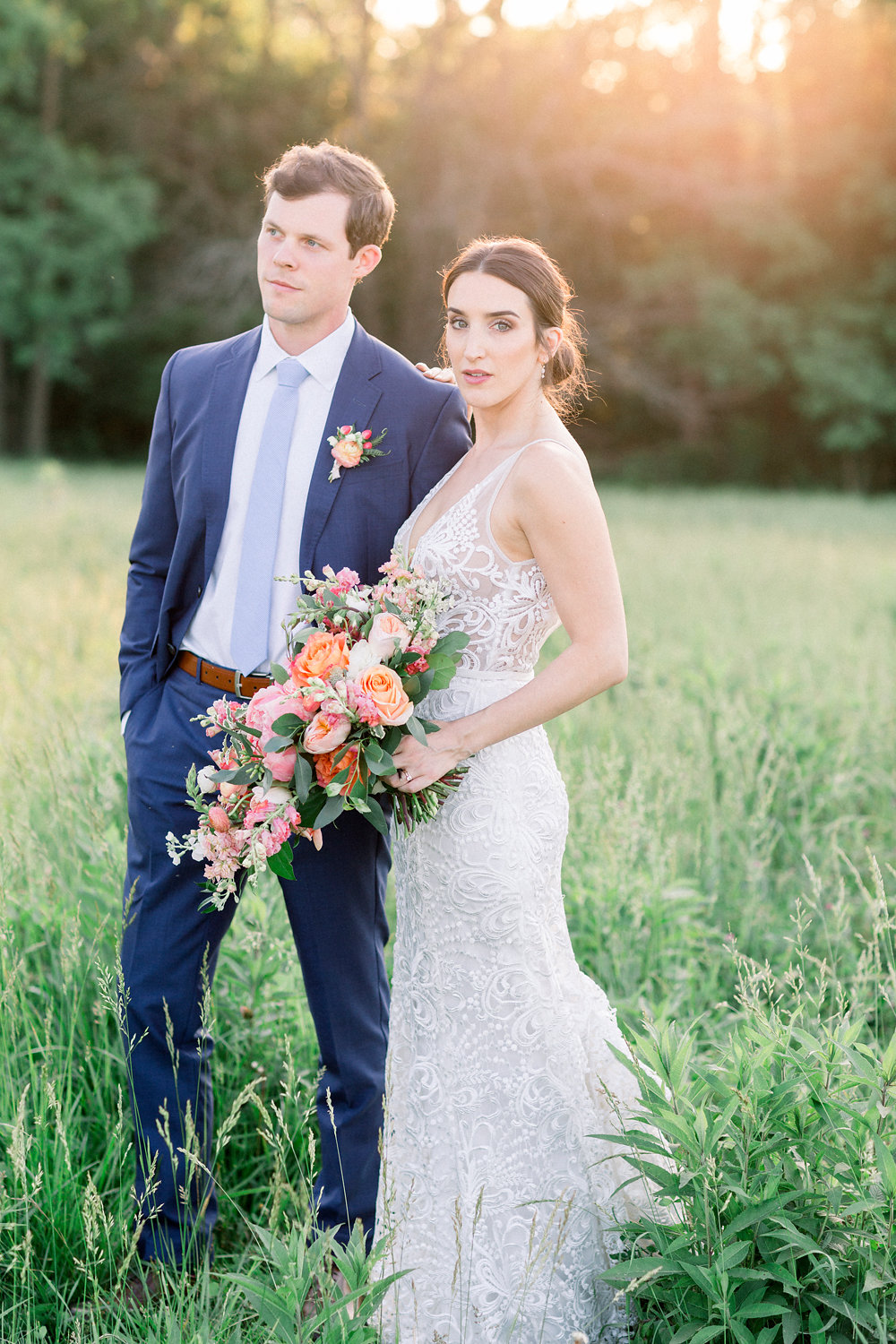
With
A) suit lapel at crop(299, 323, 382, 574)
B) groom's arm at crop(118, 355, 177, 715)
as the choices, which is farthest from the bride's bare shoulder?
groom's arm at crop(118, 355, 177, 715)

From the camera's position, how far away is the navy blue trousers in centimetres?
289

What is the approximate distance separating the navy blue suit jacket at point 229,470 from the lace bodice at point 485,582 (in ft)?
1.02

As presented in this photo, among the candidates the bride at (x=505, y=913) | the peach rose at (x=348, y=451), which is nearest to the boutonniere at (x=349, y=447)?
the peach rose at (x=348, y=451)

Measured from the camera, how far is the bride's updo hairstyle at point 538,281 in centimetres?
267

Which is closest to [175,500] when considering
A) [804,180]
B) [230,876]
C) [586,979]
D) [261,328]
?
[261,328]

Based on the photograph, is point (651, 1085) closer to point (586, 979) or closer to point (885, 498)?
point (586, 979)

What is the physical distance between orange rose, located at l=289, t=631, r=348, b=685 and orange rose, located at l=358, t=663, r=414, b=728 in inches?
2.7

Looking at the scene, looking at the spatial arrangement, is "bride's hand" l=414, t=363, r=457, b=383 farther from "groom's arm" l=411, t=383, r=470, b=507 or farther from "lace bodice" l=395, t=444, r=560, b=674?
"lace bodice" l=395, t=444, r=560, b=674

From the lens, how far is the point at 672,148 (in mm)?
29547

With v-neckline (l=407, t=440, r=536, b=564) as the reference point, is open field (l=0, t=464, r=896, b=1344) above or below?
below

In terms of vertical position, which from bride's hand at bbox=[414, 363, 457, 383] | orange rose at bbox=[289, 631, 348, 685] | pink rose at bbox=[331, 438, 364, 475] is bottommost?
orange rose at bbox=[289, 631, 348, 685]

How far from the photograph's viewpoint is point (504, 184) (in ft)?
93.9

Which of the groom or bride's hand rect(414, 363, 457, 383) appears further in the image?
bride's hand rect(414, 363, 457, 383)

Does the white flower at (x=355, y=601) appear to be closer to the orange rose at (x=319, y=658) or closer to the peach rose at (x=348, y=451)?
the orange rose at (x=319, y=658)
